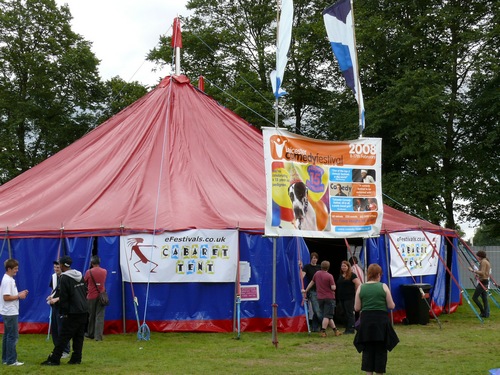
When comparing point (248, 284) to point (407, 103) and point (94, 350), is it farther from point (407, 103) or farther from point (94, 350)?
point (407, 103)

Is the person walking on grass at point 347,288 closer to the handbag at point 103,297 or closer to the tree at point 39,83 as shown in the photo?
the handbag at point 103,297

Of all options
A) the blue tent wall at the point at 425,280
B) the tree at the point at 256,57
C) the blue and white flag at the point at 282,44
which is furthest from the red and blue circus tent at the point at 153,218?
the tree at the point at 256,57

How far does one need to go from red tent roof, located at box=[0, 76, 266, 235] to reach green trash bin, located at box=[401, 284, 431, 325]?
347cm

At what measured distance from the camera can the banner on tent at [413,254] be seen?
573 inches

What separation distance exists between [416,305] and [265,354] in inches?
197

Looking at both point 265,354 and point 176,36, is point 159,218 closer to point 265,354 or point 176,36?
point 265,354

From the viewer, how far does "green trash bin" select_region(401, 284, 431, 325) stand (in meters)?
14.2

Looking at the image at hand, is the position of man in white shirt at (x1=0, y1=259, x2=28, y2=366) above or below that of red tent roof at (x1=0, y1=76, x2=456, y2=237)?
below

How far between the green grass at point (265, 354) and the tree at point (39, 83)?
655 inches

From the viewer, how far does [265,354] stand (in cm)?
1035

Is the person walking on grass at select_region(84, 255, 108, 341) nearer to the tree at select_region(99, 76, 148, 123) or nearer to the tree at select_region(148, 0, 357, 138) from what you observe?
the tree at select_region(148, 0, 357, 138)

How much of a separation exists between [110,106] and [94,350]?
19.9 meters

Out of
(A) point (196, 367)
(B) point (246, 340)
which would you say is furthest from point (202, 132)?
(A) point (196, 367)

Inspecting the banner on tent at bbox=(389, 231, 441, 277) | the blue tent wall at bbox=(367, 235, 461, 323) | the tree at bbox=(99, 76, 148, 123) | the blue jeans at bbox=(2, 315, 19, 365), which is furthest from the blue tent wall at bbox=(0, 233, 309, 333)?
the tree at bbox=(99, 76, 148, 123)
